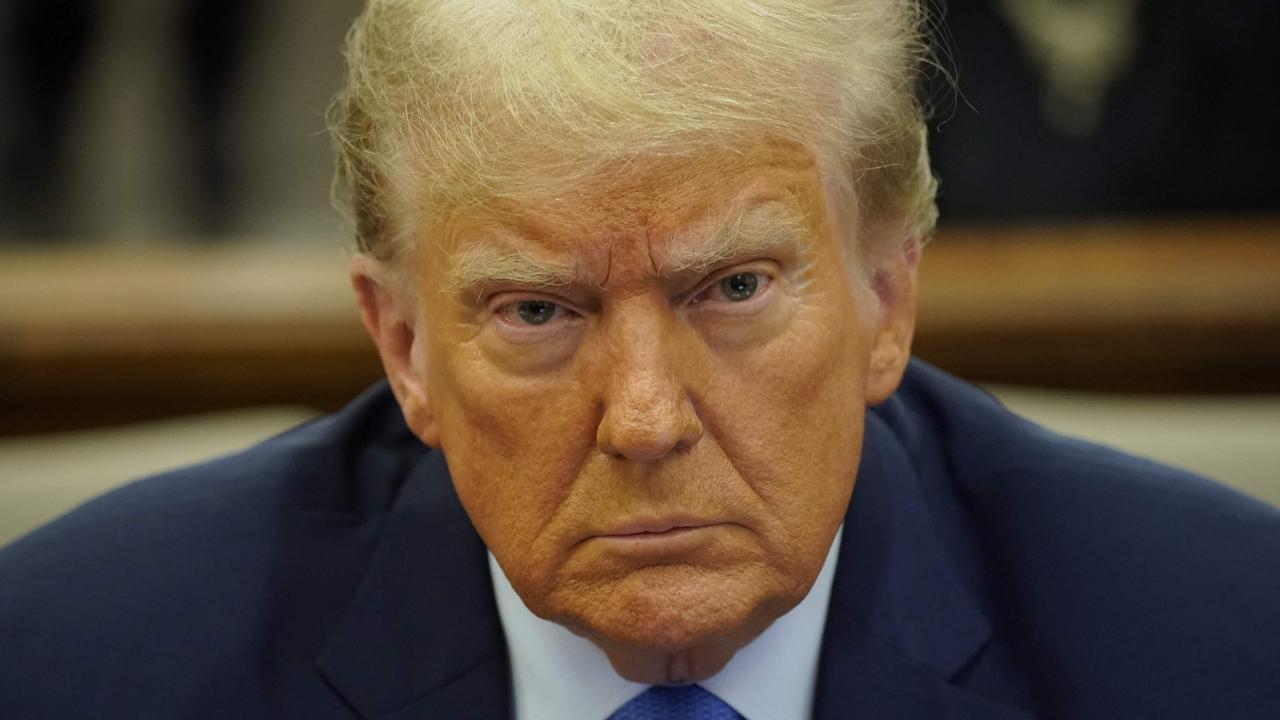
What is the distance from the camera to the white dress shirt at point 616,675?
1.80 metres

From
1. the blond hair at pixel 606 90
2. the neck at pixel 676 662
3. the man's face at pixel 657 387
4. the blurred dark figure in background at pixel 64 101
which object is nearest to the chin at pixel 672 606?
the man's face at pixel 657 387

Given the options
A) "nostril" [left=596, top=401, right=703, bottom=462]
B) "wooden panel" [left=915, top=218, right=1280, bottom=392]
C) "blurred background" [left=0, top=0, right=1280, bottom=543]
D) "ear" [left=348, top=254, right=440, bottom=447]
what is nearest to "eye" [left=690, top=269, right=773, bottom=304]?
"nostril" [left=596, top=401, right=703, bottom=462]

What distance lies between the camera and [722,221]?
5.03 feet

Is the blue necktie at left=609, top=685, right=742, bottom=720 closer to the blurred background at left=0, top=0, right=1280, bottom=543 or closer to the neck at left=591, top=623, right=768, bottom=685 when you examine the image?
the neck at left=591, top=623, right=768, bottom=685

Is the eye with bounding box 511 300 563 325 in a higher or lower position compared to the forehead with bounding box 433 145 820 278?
lower

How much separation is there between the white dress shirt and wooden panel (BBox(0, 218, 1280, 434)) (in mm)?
2094

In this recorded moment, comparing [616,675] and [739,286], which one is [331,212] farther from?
[739,286]

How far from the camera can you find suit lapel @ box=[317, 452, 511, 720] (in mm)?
1828

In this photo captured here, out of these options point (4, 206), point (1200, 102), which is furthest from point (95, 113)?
point (1200, 102)

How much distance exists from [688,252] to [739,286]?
89 millimetres

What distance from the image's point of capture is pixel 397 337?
1812mm

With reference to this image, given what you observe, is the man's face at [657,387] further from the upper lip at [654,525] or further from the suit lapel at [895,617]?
the suit lapel at [895,617]

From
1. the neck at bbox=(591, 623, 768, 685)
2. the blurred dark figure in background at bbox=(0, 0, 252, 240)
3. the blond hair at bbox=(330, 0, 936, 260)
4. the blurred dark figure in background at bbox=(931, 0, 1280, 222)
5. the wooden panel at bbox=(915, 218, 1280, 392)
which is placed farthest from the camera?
the blurred dark figure in background at bbox=(0, 0, 252, 240)

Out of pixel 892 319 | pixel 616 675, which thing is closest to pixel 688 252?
pixel 892 319
